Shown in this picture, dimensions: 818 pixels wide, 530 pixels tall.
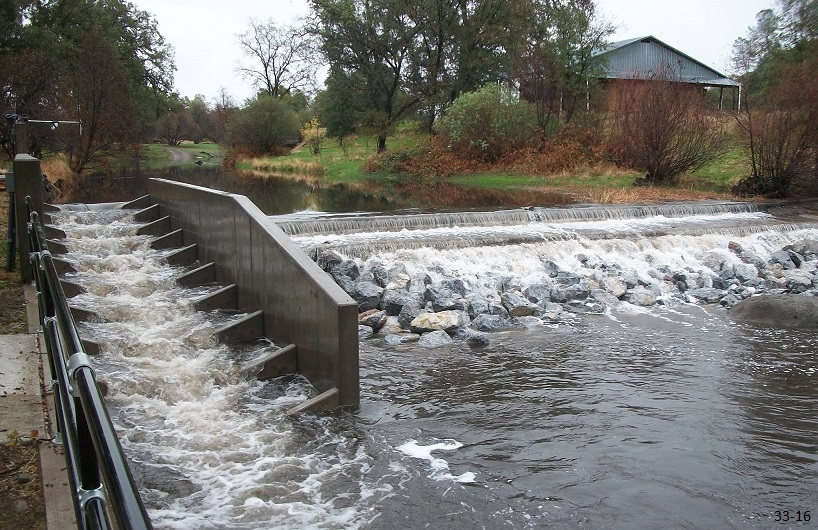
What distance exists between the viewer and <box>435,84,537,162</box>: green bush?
35.0 meters

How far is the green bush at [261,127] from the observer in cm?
5266

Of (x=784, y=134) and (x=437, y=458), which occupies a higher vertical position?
(x=784, y=134)

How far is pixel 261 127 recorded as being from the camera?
52844 millimetres

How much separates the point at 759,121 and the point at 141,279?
20.3 meters

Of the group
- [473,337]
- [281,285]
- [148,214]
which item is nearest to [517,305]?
[473,337]

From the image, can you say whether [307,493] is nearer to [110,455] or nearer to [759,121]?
[110,455]

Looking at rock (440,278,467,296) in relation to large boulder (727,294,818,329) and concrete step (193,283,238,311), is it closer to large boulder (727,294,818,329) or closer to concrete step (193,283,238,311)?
concrete step (193,283,238,311)

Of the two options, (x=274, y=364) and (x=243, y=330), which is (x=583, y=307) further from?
(x=274, y=364)

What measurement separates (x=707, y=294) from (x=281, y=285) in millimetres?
8325

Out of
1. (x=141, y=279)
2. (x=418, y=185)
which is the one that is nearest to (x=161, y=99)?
(x=418, y=185)

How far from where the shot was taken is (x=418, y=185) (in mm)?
32062

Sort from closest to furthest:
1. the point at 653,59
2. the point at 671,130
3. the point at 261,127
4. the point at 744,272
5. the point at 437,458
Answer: the point at 437,458, the point at 744,272, the point at 671,130, the point at 653,59, the point at 261,127

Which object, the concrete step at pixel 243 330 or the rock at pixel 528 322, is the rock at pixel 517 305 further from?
the concrete step at pixel 243 330

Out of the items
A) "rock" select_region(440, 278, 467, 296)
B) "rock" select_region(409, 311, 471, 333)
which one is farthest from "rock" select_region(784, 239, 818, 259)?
"rock" select_region(409, 311, 471, 333)
